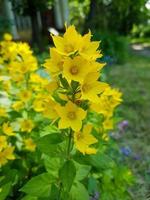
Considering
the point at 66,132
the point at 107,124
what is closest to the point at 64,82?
the point at 66,132

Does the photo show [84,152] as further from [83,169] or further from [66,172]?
[83,169]

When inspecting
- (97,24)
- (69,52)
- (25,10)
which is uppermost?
(69,52)

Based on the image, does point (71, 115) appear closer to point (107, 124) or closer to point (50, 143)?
point (50, 143)

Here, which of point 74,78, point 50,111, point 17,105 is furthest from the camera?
point 17,105

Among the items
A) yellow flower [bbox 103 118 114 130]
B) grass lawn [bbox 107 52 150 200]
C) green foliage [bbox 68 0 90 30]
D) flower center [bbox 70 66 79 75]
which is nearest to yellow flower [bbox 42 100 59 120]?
flower center [bbox 70 66 79 75]

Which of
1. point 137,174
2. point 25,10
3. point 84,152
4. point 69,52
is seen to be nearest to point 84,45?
point 69,52

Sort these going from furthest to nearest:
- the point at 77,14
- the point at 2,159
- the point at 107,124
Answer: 1. the point at 77,14
2. the point at 107,124
3. the point at 2,159

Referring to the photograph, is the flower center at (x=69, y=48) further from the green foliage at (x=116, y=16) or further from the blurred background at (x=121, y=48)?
the green foliage at (x=116, y=16)

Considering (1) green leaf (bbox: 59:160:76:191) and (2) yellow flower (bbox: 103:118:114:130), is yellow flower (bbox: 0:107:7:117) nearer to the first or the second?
(2) yellow flower (bbox: 103:118:114:130)
